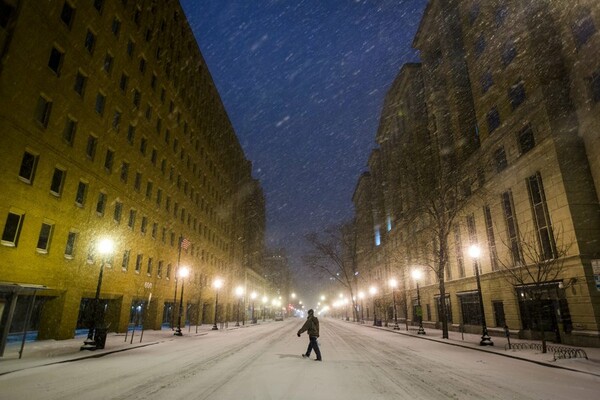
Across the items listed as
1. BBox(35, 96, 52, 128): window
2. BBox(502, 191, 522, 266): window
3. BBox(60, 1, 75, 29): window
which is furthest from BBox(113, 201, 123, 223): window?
BBox(502, 191, 522, 266): window

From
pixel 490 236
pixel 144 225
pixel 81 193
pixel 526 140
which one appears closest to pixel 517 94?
pixel 526 140

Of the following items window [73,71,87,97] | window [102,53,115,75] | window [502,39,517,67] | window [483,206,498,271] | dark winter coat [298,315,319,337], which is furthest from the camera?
window [483,206,498,271]

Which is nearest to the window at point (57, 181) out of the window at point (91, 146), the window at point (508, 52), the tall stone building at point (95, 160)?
the tall stone building at point (95, 160)

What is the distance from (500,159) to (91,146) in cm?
3058

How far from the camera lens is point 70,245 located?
71.9 feet

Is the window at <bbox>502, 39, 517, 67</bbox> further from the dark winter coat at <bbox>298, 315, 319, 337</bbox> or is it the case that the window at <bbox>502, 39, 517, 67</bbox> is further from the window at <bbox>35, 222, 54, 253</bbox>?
the window at <bbox>35, 222, 54, 253</bbox>

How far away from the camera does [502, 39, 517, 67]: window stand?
26.2m

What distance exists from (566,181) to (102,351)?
1014 inches

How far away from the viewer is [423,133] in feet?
154

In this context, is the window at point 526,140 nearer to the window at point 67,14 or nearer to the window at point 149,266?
the window at point 67,14

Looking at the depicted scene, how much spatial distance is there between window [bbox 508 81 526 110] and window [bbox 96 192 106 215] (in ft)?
101

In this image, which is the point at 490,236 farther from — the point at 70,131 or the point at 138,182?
the point at 70,131

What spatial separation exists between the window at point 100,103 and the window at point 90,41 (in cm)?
291

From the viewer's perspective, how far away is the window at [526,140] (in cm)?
2361
